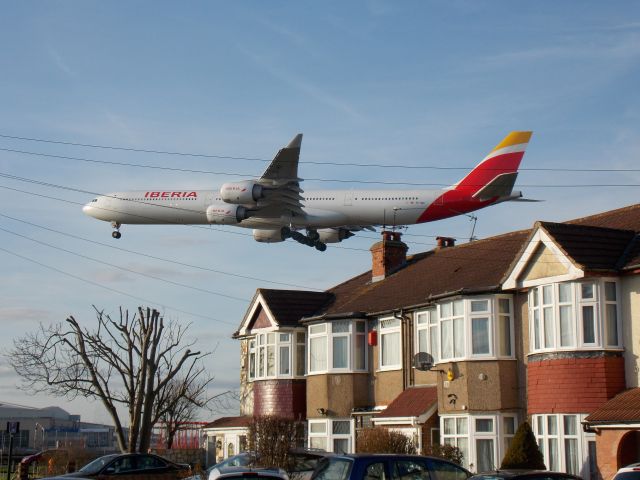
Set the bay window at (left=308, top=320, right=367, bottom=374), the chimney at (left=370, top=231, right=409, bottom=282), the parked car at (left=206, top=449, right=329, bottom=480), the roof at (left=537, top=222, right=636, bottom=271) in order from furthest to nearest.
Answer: the chimney at (left=370, top=231, right=409, bottom=282) → the bay window at (left=308, top=320, right=367, bottom=374) → the roof at (left=537, top=222, right=636, bottom=271) → the parked car at (left=206, top=449, right=329, bottom=480)

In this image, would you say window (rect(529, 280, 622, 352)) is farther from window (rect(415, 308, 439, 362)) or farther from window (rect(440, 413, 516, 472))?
window (rect(415, 308, 439, 362))

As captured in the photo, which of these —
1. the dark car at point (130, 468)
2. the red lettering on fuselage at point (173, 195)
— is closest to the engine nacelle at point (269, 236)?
the red lettering on fuselage at point (173, 195)

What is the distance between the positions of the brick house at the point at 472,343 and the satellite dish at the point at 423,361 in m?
0.31

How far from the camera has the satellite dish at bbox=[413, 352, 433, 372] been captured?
97.9ft

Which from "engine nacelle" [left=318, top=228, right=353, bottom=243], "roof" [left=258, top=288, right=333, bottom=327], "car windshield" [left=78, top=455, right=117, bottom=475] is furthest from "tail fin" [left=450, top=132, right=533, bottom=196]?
"car windshield" [left=78, top=455, right=117, bottom=475]

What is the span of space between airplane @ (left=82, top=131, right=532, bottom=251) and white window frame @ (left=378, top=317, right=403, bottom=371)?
13374 mm

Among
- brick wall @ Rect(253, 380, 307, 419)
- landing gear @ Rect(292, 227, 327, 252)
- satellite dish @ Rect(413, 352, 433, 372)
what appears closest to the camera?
satellite dish @ Rect(413, 352, 433, 372)

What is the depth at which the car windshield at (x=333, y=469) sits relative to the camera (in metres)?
15.1

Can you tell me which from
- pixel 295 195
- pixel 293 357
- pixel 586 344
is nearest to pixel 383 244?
pixel 293 357

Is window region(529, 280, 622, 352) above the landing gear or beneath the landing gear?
beneath

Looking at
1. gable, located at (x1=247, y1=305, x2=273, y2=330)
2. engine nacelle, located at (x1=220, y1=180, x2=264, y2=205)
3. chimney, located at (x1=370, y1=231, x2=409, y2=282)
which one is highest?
engine nacelle, located at (x1=220, y1=180, x2=264, y2=205)

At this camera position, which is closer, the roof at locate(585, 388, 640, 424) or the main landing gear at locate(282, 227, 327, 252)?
the roof at locate(585, 388, 640, 424)

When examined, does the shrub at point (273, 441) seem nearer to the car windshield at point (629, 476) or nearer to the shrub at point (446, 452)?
the shrub at point (446, 452)

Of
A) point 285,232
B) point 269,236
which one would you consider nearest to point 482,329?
point 285,232
